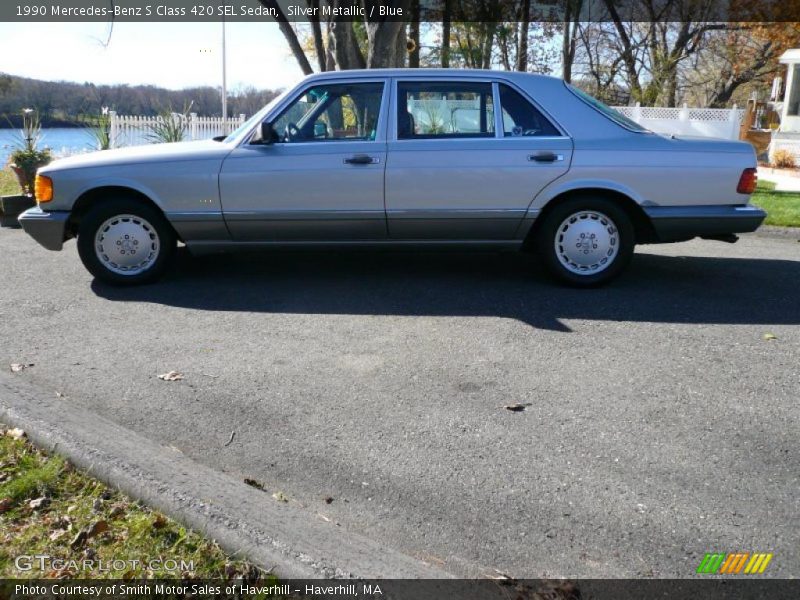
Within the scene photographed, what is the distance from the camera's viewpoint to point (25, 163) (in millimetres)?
10445

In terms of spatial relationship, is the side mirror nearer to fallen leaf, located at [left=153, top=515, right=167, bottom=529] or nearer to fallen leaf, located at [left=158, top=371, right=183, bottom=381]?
fallen leaf, located at [left=158, top=371, right=183, bottom=381]

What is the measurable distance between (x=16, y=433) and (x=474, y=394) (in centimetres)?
227

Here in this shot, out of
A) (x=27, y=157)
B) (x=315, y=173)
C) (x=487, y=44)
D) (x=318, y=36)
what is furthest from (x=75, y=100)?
(x=487, y=44)

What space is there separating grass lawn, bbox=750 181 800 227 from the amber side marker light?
3588mm

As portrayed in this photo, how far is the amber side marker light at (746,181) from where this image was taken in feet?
19.9

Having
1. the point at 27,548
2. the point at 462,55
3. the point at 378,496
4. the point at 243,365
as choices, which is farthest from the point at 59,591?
the point at 462,55

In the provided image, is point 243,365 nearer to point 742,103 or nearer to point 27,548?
point 27,548

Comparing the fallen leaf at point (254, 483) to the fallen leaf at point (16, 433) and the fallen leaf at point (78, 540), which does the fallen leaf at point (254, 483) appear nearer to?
the fallen leaf at point (78, 540)

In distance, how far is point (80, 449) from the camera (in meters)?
3.15

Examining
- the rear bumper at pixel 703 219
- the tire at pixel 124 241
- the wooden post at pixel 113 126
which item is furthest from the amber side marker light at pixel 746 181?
the wooden post at pixel 113 126

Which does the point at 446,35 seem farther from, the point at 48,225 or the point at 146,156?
the point at 48,225

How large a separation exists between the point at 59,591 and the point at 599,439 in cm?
238

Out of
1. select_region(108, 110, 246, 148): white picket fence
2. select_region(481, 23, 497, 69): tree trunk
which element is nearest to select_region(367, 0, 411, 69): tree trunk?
select_region(108, 110, 246, 148): white picket fence

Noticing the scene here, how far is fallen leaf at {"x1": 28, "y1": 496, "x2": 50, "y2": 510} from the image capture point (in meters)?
2.80
